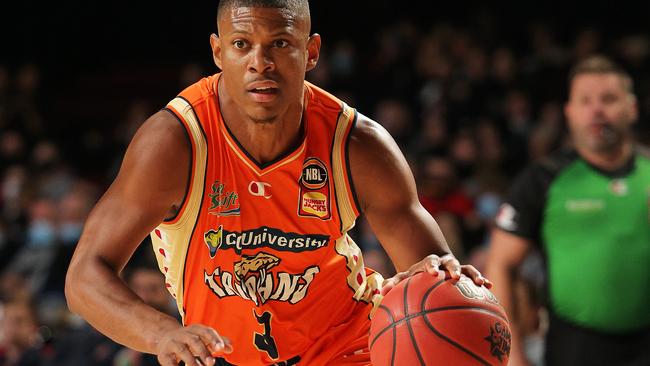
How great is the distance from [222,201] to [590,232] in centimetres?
244

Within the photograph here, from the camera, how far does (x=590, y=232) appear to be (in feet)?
18.0

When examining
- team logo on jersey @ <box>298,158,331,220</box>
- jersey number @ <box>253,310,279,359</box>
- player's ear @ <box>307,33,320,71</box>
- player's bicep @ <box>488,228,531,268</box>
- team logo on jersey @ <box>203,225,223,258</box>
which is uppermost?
player's ear @ <box>307,33,320,71</box>

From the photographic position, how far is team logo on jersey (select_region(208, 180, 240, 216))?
3781 millimetres

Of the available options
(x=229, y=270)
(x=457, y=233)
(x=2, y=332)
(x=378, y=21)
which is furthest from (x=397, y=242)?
(x=378, y=21)

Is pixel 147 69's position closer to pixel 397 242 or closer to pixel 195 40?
pixel 195 40

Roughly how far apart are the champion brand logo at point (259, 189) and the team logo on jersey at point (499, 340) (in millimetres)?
955

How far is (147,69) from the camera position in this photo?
14.6 metres

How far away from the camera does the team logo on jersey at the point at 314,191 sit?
3912 millimetres

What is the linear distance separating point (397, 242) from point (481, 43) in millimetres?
8087

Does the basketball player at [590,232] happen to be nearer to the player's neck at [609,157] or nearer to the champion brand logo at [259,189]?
the player's neck at [609,157]

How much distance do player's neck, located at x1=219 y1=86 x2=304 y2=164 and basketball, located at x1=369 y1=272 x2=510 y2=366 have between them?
0.71 m

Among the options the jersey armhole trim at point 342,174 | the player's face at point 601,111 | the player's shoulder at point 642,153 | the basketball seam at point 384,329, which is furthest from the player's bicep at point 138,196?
the player's shoulder at point 642,153

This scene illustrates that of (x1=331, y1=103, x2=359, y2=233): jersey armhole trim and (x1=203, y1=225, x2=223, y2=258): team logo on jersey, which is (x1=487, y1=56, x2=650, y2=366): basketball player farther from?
(x1=203, y1=225, x2=223, y2=258): team logo on jersey

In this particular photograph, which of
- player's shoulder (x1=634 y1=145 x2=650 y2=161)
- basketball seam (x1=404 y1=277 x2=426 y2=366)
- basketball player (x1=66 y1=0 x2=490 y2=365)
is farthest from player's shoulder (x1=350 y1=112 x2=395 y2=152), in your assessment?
player's shoulder (x1=634 y1=145 x2=650 y2=161)
